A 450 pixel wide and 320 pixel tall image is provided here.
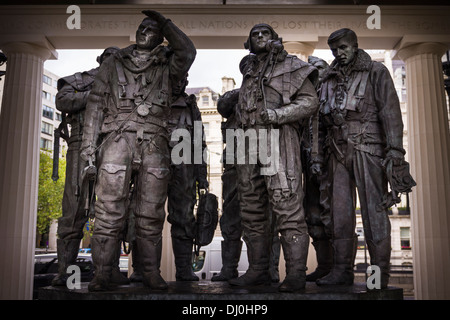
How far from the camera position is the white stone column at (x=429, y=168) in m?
11.4

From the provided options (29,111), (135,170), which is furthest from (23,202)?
(135,170)

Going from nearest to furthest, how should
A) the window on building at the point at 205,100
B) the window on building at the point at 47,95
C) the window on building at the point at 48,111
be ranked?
the window on building at the point at 205,100 → the window on building at the point at 48,111 → the window on building at the point at 47,95

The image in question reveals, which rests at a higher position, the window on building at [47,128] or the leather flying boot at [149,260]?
the window on building at [47,128]

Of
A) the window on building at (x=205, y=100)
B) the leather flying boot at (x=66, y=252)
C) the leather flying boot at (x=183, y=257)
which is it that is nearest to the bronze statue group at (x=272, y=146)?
the leather flying boot at (x=66, y=252)

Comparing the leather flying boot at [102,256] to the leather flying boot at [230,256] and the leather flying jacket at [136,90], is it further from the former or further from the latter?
the leather flying boot at [230,256]

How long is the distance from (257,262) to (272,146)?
1288 mm

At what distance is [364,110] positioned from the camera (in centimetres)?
540

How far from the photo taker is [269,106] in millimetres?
Result: 5125

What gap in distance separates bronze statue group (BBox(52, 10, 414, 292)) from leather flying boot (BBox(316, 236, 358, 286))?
0.04 ft

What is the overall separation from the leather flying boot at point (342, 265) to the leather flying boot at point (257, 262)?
613mm

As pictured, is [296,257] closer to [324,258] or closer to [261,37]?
[324,258]

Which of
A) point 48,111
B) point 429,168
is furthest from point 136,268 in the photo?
point 48,111
